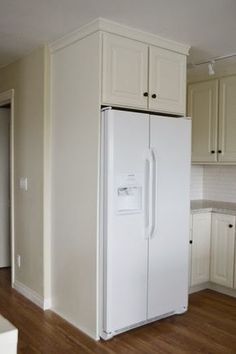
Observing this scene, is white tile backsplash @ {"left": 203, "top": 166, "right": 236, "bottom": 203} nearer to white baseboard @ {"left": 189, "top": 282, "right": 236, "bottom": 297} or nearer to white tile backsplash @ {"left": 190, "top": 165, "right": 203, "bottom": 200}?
white tile backsplash @ {"left": 190, "top": 165, "right": 203, "bottom": 200}

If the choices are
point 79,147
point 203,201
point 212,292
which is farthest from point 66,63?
point 212,292

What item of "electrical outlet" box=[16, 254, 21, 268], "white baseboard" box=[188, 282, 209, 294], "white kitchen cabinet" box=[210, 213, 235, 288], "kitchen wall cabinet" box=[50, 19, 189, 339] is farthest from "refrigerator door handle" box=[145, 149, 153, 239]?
"electrical outlet" box=[16, 254, 21, 268]

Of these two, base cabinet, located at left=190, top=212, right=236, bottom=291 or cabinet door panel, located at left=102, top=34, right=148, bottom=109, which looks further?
base cabinet, located at left=190, top=212, right=236, bottom=291

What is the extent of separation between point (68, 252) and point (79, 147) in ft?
3.04

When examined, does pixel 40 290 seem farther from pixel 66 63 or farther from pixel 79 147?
pixel 66 63

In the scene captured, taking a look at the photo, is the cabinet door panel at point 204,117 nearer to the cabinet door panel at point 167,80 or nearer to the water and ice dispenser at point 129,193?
the cabinet door panel at point 167,80

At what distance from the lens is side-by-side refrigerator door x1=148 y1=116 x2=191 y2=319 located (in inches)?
120

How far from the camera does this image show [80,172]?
2986 mm

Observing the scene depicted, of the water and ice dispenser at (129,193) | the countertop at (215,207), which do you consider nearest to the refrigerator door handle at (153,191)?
the water and ice dispenser at (129,193)

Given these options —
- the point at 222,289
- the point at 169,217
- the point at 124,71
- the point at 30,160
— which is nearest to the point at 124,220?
the point at 169,217

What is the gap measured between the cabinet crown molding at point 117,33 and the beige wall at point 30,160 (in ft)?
1.05

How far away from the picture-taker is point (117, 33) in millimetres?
2787

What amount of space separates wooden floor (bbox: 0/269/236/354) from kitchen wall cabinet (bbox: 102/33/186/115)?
186 cm

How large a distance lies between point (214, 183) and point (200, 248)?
105 cm
